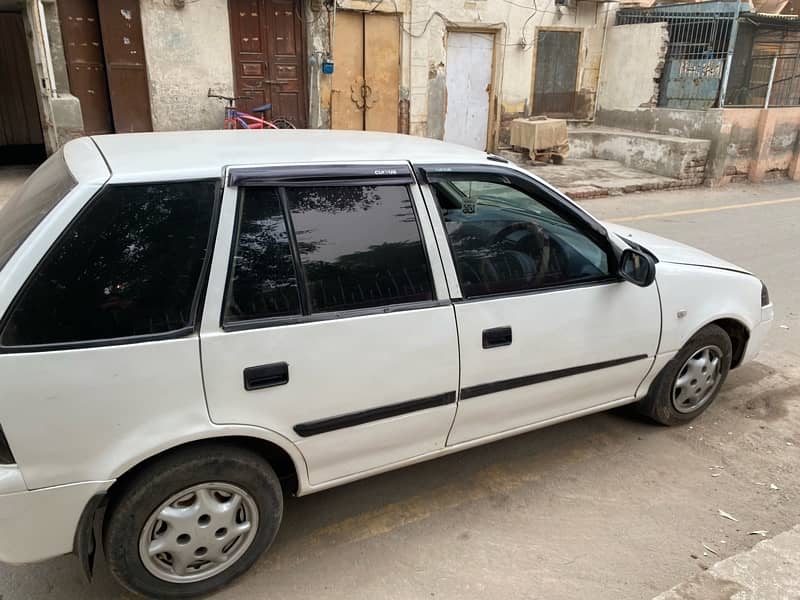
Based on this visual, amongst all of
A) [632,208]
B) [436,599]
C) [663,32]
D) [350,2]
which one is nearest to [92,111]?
[350,2]

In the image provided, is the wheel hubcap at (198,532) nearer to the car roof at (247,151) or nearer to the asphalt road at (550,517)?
the asphalt road at (550,517)

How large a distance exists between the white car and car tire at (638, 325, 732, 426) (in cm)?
50

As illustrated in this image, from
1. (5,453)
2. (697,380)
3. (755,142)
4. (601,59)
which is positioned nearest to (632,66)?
(601,59)

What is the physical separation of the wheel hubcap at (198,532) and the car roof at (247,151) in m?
1.18

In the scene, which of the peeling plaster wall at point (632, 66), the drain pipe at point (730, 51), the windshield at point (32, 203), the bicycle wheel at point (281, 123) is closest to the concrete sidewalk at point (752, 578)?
the windshield at point (32, 203)

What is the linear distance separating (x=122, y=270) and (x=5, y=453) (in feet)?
2.23

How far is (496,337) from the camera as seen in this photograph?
2764 millimetres

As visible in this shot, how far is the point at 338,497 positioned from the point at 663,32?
547 inches

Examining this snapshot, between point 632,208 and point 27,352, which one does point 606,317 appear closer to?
point 27,352

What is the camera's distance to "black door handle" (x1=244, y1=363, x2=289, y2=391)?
2.27m

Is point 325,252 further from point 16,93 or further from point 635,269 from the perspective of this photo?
point 16,93

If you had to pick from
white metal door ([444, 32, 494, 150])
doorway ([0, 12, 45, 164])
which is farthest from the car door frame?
doorway ([0, 12, 45, 164])

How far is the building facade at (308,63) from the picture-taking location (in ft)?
32.7

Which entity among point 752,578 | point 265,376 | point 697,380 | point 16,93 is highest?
point 16,93
